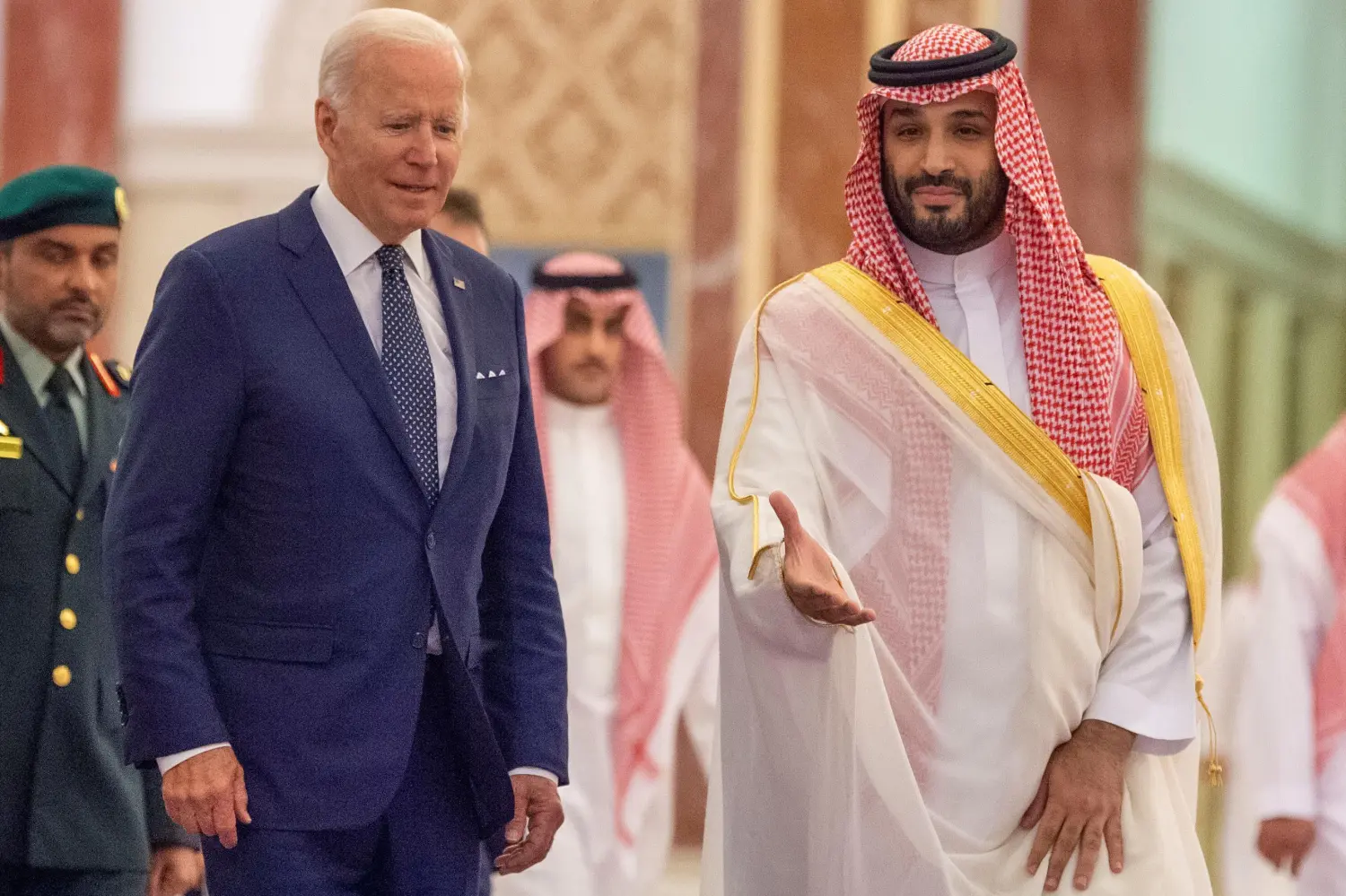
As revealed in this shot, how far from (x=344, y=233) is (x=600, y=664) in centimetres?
283

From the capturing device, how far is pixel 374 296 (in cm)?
300

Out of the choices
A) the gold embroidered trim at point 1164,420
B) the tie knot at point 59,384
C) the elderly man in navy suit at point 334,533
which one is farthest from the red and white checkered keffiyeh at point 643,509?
the elderly man in navy suit at point 334,533

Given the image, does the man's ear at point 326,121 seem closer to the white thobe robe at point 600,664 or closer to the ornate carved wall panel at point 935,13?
the white thobe robe at point 600,664

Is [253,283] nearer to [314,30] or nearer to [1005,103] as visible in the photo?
[1005,103]

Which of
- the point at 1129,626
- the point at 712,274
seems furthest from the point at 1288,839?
the point at 712,274

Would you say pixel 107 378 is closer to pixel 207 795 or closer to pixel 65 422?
pixel 65 422

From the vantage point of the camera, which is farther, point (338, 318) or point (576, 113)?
point (576, 113)

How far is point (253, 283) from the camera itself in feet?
9.45

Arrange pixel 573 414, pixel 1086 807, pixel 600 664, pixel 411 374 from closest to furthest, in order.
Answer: pixel 411 374 → pixel 1086 807 → pixel 600 664 → pixel 573 414

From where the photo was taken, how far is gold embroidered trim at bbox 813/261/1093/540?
3316 millimetres

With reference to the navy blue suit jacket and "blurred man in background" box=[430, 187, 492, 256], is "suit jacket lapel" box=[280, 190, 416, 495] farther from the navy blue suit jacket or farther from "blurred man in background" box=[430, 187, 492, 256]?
"blurred man in background" box=[430, 187, 492, 256]

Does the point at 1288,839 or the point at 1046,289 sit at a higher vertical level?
the point at 1046,289

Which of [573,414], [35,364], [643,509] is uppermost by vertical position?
[35,364]

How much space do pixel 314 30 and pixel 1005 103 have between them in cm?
672
